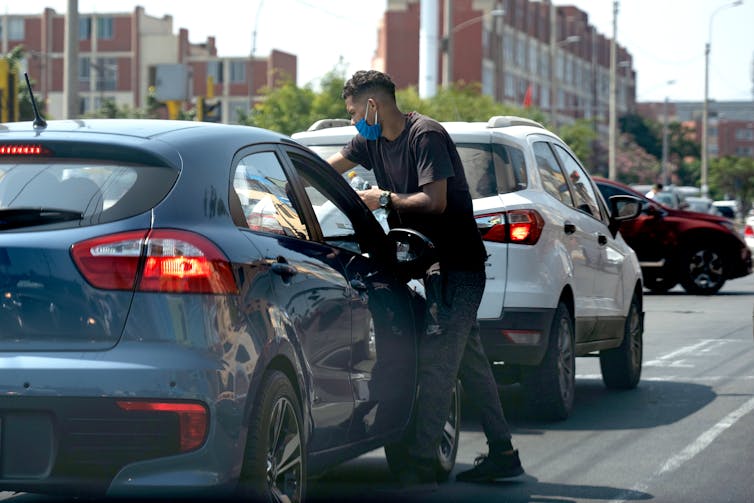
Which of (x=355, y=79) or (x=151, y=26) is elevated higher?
(x=151, y=26)

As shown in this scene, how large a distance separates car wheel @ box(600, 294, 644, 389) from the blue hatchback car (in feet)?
19.7

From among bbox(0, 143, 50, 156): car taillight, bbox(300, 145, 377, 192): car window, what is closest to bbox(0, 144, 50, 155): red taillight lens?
bbox(0, 143, 50, 156): car taillight

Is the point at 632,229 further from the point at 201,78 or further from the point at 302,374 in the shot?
the point at 201,78

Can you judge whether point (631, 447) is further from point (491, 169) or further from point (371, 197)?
point (371, 197)

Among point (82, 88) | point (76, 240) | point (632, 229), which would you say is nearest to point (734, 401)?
point (76, 240)

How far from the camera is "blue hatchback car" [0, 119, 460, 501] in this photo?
15.7ft

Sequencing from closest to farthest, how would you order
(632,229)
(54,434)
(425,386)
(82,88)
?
1. (54,434)
2. (425,386)
3. (632,229)
4. (82,88)

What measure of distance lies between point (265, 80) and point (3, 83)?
99951 millimetres

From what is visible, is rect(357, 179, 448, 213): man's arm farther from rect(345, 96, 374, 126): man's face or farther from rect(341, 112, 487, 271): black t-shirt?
rect(345, 96, 374, 126): man's face

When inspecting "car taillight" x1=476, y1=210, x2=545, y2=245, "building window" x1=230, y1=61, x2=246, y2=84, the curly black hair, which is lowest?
"car taillight" x1=476, y1=210, x2=545, y2=245

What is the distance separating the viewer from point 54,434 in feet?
15.8

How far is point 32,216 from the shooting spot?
199 inches

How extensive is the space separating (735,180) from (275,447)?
112 m

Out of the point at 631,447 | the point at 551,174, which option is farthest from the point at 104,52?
the point at 631,447
